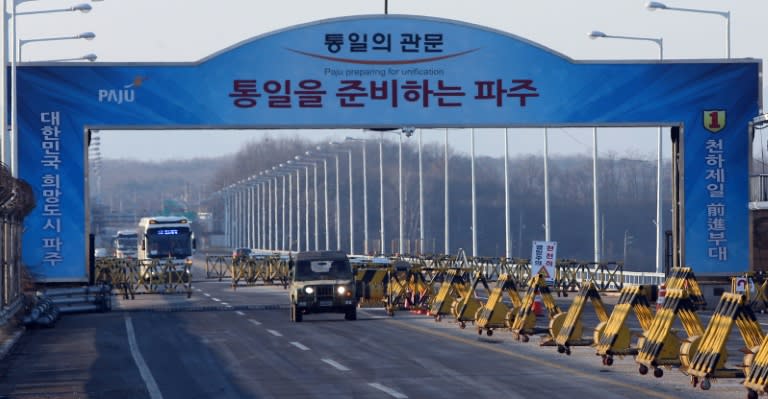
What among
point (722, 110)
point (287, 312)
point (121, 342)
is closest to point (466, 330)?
point (121, 342)

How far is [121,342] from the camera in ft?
98.8

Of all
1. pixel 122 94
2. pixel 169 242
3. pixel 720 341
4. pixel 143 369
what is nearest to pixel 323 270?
pixel 122 94

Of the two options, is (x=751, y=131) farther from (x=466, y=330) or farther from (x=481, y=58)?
(x=466, y=330)

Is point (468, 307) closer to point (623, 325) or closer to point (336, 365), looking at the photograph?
point (336, 365)

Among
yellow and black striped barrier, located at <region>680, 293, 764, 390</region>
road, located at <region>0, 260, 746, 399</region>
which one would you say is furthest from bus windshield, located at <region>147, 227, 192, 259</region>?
yellow and black striped barrier, located at <region>680, 293, 764, 390</region>

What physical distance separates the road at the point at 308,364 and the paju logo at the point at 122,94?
21.8 feet

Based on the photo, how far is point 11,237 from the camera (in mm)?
34906

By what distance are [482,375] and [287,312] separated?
21.3m

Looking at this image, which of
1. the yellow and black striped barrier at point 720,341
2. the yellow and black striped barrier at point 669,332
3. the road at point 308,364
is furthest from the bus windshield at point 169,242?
the yellow and black striped barrier at point 720,341

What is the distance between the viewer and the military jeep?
35875 mm

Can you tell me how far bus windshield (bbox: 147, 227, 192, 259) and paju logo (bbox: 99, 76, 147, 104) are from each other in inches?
1235

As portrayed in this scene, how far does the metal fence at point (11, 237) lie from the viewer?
94.4 feet

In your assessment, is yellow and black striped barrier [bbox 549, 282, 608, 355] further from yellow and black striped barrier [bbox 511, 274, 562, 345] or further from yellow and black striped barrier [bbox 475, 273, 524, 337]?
yellow and black striped barrier [bbox 475, 273, 524, 337]

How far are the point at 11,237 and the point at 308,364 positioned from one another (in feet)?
46.3
